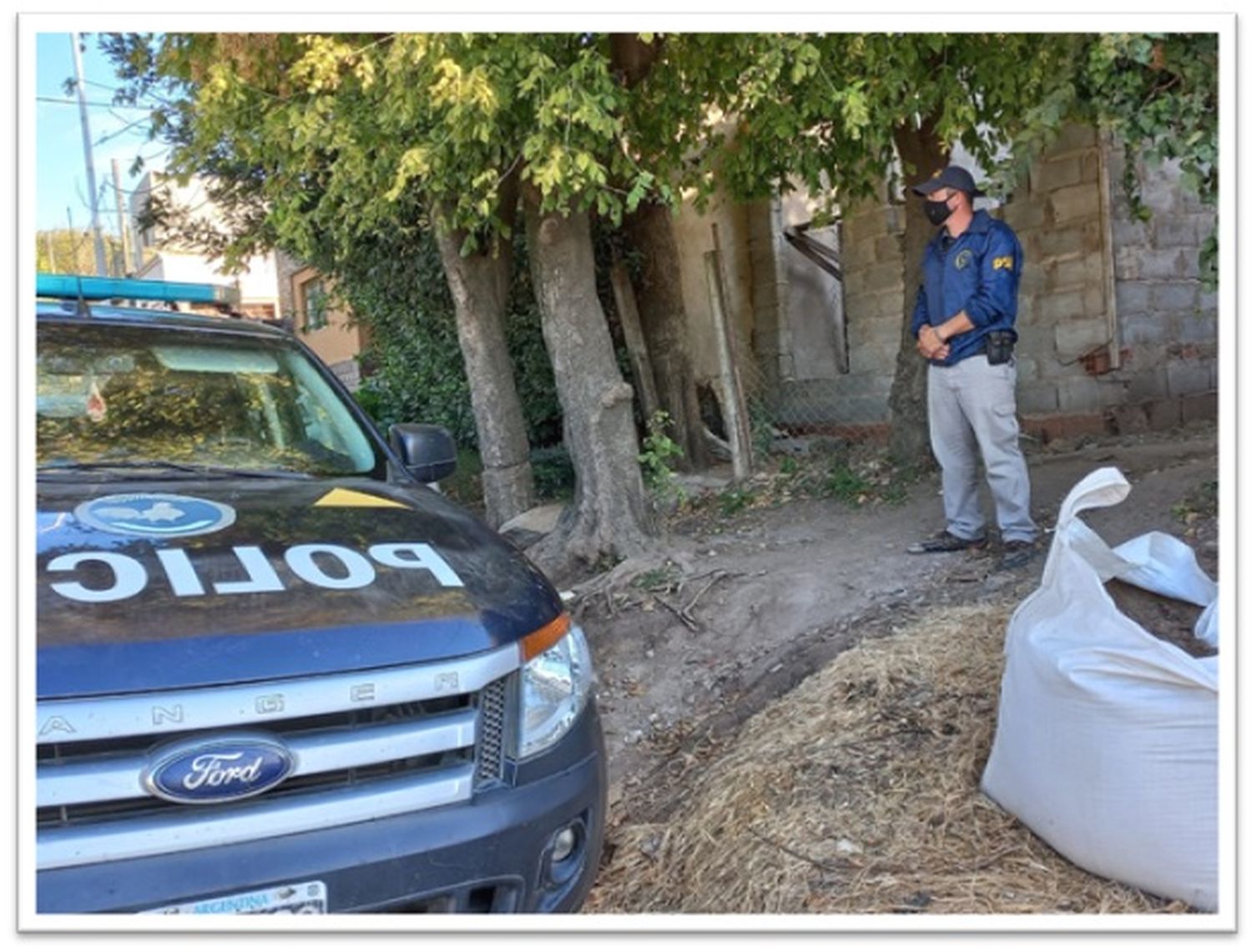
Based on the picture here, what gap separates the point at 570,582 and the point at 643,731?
170 centimetres

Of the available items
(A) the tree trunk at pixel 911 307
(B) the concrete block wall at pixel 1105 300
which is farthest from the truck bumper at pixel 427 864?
(B) the concrete block wall at pixel 1105 300

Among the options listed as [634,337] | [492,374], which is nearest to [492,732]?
[492,374]

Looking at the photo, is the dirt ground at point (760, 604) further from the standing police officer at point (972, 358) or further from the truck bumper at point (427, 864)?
the truck bumper at point (427, 864)

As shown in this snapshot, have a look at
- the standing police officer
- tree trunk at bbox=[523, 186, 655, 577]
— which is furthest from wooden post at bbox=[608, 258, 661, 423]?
the standing police officer

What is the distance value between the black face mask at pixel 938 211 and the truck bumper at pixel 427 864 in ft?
11.3

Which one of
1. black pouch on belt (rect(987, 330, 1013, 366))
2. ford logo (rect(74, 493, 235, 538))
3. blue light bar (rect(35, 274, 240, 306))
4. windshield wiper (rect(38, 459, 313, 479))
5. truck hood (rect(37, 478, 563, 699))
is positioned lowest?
truck hood (rect(37, 478, 563, 699))

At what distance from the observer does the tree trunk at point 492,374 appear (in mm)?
6766

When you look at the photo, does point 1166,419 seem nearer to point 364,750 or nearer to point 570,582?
point 570,582

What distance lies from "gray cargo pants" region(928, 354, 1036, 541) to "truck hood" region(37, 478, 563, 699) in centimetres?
282

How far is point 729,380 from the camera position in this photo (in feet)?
24.1

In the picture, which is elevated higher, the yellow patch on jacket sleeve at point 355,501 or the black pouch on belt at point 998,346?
the black pouch on belt at point 998,346

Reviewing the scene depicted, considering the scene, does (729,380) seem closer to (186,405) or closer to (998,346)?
(998,346)

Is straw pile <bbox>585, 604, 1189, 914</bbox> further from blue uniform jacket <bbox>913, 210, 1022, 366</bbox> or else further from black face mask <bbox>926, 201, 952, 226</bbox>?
black face mask <bbox>926, 201, 952, 226</bbox>

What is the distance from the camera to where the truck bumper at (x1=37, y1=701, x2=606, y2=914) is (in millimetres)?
1895
